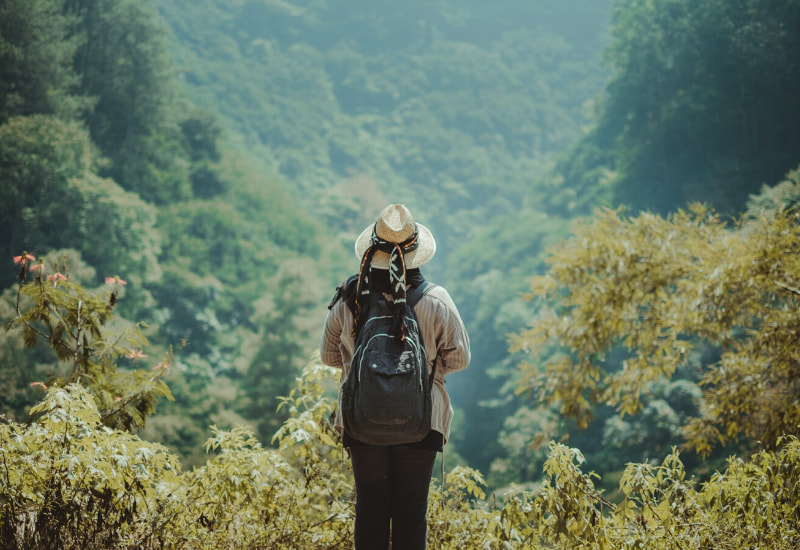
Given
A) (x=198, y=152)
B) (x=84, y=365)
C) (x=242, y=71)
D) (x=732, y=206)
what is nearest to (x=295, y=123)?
(x=242, y=71)

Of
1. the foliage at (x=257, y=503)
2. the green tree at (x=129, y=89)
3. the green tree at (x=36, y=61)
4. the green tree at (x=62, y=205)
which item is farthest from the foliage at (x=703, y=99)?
the green tree at (x=36, y=61)

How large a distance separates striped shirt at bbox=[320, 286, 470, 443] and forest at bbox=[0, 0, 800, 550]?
173 millimetres

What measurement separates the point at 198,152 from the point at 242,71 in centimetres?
3163

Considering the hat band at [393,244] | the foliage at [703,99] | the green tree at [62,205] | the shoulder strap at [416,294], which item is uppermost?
the foliage at [703,99]

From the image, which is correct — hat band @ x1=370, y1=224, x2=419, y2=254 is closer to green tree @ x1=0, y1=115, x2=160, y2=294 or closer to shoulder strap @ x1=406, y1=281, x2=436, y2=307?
shoulder strap @ x1=406, y1=281, x2=436, y2=307

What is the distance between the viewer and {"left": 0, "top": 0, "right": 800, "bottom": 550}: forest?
1927 millimetres

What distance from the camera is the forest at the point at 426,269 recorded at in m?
1.93

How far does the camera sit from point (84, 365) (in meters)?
2.61

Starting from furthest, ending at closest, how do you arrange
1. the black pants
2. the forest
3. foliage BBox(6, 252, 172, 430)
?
foliage BBox(6, 252, 172, 430) < the forest < the black pants

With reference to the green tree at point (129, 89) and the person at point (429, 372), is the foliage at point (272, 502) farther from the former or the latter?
the green tree at point (129, 89)

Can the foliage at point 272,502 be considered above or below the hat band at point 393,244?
below

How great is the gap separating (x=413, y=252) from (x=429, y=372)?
0.37 meters

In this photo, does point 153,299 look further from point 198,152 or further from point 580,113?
point 580,113

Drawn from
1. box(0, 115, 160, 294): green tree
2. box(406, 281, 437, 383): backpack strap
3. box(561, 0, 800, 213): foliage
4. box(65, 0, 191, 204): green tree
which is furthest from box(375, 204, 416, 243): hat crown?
box(65, 0, 191, 204): green tree
